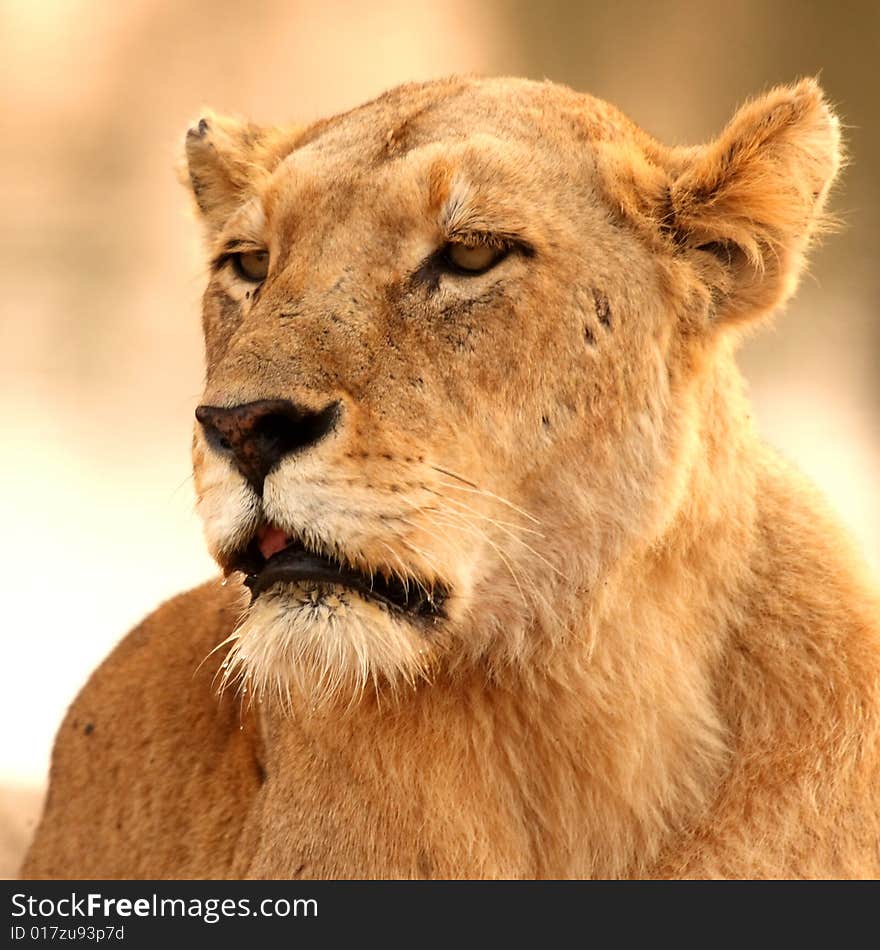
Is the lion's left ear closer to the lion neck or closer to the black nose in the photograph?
the lion neck

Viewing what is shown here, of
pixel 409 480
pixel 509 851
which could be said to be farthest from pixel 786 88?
pixel 509 851

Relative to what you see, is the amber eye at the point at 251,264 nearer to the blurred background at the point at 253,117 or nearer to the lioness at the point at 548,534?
the lioness at the point at 548,534

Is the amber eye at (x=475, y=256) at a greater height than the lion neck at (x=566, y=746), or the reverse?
the amber eye at (x=475, y=256)

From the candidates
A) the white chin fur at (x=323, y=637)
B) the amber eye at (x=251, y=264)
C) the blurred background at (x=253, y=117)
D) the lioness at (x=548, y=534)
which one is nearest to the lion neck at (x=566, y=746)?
the lioness at (x=548, y=534)

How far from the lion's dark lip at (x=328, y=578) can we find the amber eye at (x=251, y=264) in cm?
89

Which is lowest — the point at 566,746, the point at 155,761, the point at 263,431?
the point at 155,761

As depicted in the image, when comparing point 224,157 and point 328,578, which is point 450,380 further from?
point 224,157

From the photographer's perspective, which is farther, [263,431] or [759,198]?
[759,198]

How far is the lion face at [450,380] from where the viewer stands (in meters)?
3.20

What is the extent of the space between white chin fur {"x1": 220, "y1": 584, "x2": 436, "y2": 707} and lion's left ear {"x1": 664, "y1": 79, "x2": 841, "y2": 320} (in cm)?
104

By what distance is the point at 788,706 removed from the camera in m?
3.62

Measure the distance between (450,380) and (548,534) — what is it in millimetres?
390

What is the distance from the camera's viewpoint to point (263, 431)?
123 inches

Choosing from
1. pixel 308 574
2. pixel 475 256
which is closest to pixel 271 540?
pixel 308 574
